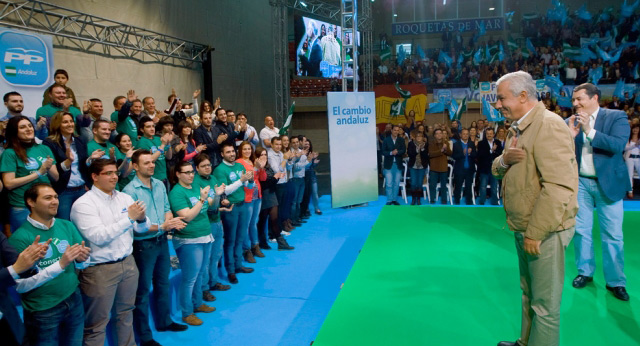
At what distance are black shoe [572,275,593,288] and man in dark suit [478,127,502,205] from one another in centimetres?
455

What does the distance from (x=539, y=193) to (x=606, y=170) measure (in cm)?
151

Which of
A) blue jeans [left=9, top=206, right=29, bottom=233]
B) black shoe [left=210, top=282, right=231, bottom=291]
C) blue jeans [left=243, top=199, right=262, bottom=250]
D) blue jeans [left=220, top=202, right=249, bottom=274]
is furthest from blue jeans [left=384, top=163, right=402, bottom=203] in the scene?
blue jeans [left=9, top=206, right=29, bottom=233]

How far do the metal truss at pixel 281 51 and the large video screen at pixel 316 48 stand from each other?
65 centimetres

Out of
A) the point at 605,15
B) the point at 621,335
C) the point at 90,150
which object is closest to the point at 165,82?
the point at 90,150

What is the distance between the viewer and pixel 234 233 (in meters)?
4.96

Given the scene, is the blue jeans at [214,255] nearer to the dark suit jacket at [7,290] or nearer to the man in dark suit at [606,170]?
the dark suit jacket at [7,290]

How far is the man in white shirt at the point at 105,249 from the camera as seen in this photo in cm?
286

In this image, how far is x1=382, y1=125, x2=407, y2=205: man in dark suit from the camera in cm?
848

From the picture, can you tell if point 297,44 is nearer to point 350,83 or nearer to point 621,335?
point 350,83

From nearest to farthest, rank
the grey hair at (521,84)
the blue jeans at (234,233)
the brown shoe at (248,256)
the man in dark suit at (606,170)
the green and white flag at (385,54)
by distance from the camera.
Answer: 1. the grey hair at (521,84)
2. the man in dark suit at (606,170)
3. the blue jeans at (234,233)
4. the brown shoe at (248,256)
5. the green and white flag at (385,54)

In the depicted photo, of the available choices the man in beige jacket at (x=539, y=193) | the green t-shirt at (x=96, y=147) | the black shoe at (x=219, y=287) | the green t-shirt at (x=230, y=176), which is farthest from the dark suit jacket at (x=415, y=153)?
the man in beige jacket at (x=539, y=193)

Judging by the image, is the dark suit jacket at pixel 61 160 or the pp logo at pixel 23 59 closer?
the dark suit jacket at pixel 61 160

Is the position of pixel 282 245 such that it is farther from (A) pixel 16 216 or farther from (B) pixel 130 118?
(A) pixel 16 216

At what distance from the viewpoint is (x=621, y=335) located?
2.79m
